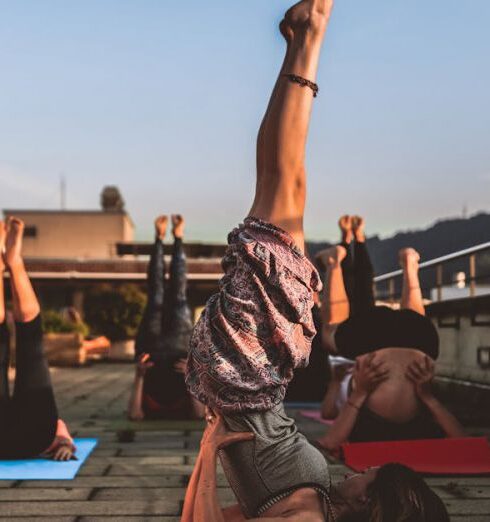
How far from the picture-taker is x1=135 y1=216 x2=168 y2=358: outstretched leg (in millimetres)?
6703

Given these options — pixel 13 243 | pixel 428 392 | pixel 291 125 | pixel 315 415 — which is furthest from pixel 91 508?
pixel 315 415

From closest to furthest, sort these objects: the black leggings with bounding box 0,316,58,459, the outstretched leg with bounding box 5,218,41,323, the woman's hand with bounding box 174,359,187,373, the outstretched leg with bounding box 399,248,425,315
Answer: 1. the outstretched leg with bounding box 5,218,41,323
2. the black leggings with bounding box 0,316,58,459
3. the outstretched leg with bounding box 399,248,425,315
4. the woman's hand with bounding box 174,359,187,373

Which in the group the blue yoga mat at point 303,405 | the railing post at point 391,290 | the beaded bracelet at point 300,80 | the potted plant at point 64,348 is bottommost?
the potted plant at point 64,348

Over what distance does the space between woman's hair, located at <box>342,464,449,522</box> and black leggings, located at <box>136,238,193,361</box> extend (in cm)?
418

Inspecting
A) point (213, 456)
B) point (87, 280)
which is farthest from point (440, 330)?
point (87, 280)

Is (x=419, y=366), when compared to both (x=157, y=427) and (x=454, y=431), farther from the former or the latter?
(x=157, y=427)

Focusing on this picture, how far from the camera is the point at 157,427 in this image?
244 inches

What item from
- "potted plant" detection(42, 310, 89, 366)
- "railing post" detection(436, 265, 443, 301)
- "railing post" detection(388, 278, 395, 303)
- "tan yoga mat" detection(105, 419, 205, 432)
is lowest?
"potted plant" detection(42, 310, 89, 366)

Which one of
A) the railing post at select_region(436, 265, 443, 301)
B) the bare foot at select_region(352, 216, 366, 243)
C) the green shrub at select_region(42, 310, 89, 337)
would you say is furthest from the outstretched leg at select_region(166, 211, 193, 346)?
the green shrub at select_region(42, 310, 89, 337)

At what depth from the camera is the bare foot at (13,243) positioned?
4.31 m

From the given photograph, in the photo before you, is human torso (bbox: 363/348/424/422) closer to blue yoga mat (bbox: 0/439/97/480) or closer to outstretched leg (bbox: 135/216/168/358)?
blue yoga mat (bbox: 0/439/97/480)

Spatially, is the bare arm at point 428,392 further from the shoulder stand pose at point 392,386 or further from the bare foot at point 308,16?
the bare foot at point 308,16

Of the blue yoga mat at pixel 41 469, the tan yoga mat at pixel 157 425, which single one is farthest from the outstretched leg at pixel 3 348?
the tan yoga mat at pixel 157 425

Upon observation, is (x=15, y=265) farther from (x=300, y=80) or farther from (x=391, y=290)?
(x=391, y=290)
